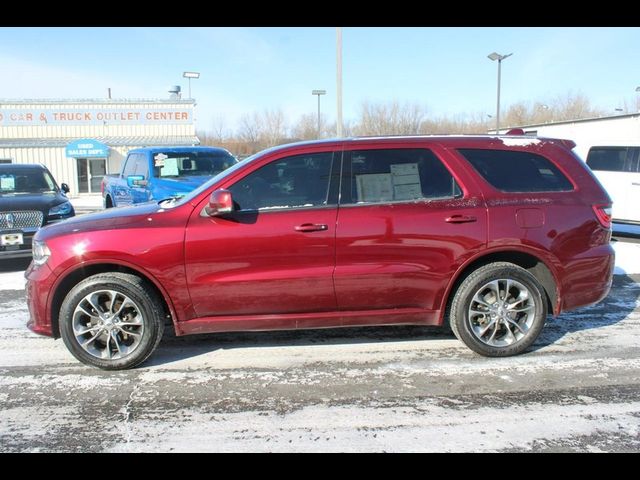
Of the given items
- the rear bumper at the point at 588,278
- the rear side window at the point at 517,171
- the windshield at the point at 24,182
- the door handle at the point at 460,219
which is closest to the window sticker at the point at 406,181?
the door handle at the point at 460,219

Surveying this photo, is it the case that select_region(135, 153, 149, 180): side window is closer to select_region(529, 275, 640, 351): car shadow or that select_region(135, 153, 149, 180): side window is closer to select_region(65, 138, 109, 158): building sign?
select_region(529, 275, 640, 351): car shadow

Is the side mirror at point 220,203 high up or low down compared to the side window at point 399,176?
down

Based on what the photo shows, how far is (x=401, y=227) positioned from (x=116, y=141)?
25.9 m

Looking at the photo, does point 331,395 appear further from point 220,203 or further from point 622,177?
point 622,177

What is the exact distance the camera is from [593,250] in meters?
4.23

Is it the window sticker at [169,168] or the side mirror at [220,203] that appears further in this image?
the window sticker at [169,168]

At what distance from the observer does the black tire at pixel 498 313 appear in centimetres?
410

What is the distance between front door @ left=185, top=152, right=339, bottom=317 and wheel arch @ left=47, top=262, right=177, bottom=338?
27 cm

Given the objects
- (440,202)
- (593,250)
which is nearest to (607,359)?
(593,250)

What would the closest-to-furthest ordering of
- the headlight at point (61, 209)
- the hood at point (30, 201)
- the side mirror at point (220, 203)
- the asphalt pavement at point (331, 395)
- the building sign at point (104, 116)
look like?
the asphalt pavement at point (331, 395) → the side mirror at point (220, 203) → the hood at point (30, 201) → the headlight at point (61, 209) → the building sign at point (104, 116)

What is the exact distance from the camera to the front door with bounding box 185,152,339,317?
3.88 meters

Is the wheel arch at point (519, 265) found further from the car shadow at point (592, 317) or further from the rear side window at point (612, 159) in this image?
the rear side window at point (612, 159)

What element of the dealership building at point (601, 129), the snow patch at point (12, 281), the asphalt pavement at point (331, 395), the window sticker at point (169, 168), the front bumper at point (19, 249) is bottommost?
the asphalt pavement at point (331, 395)

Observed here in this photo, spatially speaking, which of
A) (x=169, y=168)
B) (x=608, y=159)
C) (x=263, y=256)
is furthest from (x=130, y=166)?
(x=608, y=159)
